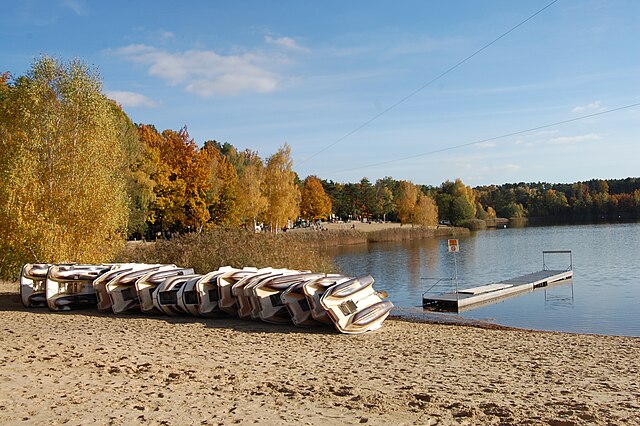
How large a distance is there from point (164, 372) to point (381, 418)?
3768 mm

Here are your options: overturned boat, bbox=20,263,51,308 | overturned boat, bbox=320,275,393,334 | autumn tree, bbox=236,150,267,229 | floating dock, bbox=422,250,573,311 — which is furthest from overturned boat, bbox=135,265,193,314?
autumn tree, bbox=236,150,267,229

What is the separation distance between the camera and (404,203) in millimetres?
86000

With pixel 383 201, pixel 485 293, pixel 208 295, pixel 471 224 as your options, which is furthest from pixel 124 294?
pixel 383 201

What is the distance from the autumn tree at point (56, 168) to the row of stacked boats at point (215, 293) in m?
2.87

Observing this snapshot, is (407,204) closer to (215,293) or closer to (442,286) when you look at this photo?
(442,286)

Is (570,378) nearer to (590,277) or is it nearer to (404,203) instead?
(590,277)

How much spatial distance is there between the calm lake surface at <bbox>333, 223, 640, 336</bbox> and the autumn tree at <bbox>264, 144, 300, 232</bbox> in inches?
376

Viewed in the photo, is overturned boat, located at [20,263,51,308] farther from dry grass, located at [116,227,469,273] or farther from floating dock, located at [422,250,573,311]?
floating dock, located at [422,250,573,311]

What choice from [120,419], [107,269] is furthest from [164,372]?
[107,269]

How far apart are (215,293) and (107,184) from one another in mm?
7252

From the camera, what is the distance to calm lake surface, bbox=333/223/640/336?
18859mm

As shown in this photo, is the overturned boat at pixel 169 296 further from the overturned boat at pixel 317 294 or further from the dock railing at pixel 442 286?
the dock railing at pixel 442 286

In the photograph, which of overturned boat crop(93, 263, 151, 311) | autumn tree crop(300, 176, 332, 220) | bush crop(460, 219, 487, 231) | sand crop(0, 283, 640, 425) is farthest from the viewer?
bush crop(460, 219, 487, 231)

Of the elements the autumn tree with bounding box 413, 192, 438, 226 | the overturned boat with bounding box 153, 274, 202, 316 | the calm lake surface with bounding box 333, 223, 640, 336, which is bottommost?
the calm lake surface with bounding box 333, 223, 640, 336
